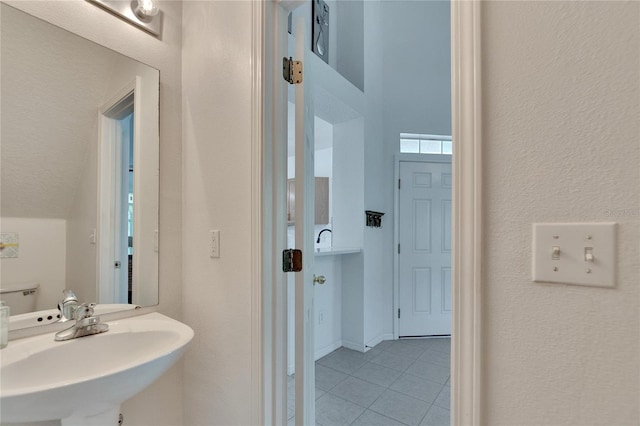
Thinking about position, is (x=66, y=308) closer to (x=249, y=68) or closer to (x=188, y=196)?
(x=188, y=196)

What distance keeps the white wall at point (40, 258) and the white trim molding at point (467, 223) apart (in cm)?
131

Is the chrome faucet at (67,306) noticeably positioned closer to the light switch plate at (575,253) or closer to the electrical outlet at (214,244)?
the electrical outlet at (214,244)

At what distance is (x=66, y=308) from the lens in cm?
106

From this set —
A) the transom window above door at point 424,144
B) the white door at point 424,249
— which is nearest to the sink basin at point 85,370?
the white door at point 424,249

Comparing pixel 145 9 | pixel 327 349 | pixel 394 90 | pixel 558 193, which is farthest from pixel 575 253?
pixel 394 90

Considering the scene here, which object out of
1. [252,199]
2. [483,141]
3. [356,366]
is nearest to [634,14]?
[483,141]

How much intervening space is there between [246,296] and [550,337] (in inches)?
35.9

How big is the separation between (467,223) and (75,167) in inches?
54.9

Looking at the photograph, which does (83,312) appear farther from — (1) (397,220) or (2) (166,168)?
(1) (397,220)

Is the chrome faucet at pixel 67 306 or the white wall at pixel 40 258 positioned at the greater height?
the white wall at pixel 40 258

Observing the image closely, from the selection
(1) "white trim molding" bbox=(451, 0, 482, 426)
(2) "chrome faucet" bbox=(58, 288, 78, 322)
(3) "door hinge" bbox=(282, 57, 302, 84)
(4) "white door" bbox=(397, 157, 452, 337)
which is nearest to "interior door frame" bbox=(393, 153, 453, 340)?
(4) "white door" bbox=(397, 157, 452, 337)

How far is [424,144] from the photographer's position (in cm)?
357

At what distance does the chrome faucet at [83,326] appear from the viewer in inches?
38.8

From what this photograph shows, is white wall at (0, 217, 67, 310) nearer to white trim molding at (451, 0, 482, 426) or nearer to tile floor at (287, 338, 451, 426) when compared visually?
white trim molding at (451, 0, 482, 426)
